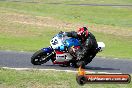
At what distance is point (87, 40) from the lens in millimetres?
16578

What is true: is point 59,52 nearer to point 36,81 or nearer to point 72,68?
point 72,68

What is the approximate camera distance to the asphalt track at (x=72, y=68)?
17000 millimetres

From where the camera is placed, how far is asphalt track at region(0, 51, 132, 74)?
1700 centimetres

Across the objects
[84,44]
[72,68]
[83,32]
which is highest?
[83,32]

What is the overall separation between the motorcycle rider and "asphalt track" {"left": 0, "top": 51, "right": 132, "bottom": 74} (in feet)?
2.20

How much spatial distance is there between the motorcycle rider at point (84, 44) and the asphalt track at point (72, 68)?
671mm

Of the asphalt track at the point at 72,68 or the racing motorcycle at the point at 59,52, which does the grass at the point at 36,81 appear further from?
the racing motorcycle at the point at 59,52

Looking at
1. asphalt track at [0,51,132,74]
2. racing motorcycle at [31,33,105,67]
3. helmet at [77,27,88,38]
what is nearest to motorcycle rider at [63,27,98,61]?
helmet at [77,27,88,38]

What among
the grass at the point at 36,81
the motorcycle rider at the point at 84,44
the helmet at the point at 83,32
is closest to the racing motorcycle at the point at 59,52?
the motorcycle rider at the point at 84,44

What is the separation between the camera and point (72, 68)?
1723 cm

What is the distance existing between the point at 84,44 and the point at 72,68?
1.19m

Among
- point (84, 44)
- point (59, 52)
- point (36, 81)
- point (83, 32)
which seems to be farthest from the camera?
point (59, 52)

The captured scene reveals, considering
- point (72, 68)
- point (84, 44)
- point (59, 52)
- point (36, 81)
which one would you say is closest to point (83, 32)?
point (84, 44)

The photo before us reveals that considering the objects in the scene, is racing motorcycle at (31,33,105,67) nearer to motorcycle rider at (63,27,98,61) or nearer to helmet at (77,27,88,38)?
motorcycle rider at (63,27,98,61)
